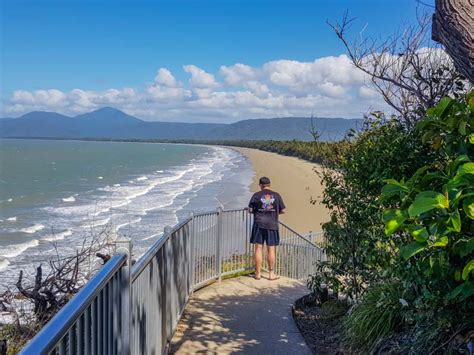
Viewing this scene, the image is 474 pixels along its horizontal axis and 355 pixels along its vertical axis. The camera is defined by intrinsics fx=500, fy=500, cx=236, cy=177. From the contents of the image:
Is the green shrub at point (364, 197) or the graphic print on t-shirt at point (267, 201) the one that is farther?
the graphic print on t-shirt at point (267, 201)

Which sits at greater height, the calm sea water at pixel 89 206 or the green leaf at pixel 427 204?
the green leaf at pixel 427 204

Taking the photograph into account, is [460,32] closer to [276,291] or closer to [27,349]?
[27,349]

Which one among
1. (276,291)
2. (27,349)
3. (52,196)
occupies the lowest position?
(52,196)

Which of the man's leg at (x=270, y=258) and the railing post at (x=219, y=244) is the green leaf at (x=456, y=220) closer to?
the railing post at (x=219, y=244)

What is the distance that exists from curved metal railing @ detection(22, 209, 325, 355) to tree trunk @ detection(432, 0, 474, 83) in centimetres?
215

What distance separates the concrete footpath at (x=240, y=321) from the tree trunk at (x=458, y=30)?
3.37 meters

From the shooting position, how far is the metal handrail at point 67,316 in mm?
1408

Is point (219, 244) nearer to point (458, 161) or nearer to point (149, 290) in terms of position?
point (149, 290)

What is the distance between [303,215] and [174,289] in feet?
80.5

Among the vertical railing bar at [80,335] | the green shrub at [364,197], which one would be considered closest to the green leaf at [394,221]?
the vertical railing bar at [80,335]

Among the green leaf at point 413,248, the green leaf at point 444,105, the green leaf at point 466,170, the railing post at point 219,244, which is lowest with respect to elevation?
the railing post at point 219,244

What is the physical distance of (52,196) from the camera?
38.1 m

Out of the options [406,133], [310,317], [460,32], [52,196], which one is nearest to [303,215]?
[52,196]

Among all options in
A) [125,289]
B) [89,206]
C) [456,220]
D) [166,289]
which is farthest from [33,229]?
[456,220]
